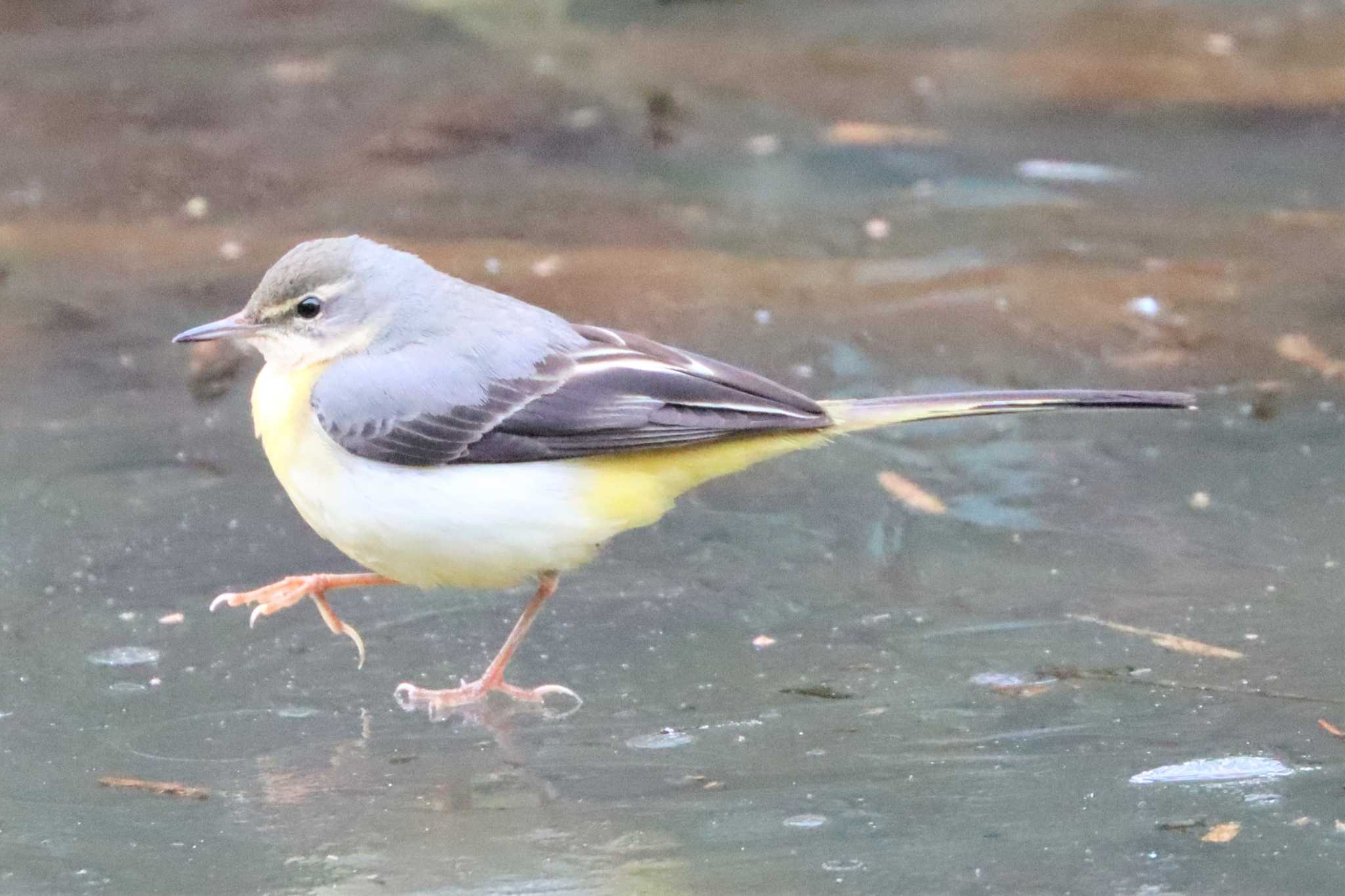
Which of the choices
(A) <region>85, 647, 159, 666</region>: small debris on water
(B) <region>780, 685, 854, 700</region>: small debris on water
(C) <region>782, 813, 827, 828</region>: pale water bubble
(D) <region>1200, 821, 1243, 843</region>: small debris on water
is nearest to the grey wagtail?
(A) <region>85, 647, 159, 666</region>: small debris on water

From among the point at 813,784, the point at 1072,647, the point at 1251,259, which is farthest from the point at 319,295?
the point at 1251,259

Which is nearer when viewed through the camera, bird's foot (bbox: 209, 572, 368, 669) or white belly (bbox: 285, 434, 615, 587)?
white belly (bbox: 285, 434, 615, 587)

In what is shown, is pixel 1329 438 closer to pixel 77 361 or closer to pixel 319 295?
pixel 319 295

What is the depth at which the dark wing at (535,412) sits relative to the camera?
184 inches

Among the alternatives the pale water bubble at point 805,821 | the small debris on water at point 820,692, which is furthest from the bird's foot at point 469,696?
the pale water bubble at point 805,821

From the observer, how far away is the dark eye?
485 cm

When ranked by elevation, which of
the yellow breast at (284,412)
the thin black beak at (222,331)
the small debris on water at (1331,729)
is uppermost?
the thin black beak at (222,331)

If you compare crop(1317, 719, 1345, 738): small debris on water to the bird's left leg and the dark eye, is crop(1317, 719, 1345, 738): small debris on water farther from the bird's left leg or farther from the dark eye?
the dark eye

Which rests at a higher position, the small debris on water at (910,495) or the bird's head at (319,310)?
the bird's head at (319,310)

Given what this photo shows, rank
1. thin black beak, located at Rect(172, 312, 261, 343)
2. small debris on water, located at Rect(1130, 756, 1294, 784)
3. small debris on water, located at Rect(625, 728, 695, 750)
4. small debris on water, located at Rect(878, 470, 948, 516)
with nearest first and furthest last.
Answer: small debris on water, located at Rect(1130, 756, 1294, 784)
small debris on water, located at Rect(625, 728, 695, 750)
thin black beak, located at Rect(172, 312, 261, 343)
small debris on water, located at Rect(878, 470, 948, 516)

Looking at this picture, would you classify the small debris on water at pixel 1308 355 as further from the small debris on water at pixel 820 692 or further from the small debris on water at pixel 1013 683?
the small debris on water at pixel 820 692

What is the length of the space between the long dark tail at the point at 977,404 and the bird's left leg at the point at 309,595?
1344 mm

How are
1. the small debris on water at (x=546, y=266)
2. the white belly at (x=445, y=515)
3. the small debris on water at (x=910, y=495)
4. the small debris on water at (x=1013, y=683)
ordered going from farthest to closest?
1. the small debris on water at (x=546, y=266)
2. the small debris on water at (x=910, y=495)
3. the small debris on water at (x=1013, y=683)
4. the white belly at (x=445, y=515)

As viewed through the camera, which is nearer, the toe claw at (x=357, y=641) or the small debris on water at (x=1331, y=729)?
the small debris on water at (x=1331, y=729)
